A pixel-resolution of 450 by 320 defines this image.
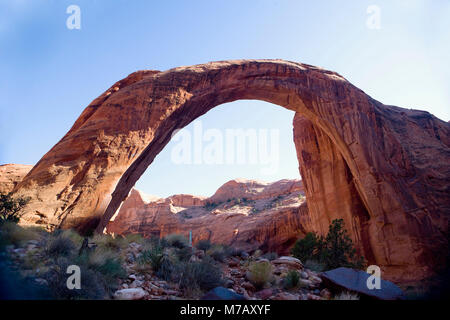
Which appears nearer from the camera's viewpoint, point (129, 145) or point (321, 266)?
point (321, 266)

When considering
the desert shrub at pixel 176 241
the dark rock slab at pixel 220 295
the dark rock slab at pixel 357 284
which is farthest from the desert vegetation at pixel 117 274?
the desert shrub at pixel 176 241

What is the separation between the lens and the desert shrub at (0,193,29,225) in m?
6.04

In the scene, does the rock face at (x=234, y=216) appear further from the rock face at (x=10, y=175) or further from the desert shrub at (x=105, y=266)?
the desert shrub at (x=105, y=266)

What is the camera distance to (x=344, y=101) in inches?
522

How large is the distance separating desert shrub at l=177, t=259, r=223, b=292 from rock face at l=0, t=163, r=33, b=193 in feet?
22.0

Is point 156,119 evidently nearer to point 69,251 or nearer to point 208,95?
point 208,95

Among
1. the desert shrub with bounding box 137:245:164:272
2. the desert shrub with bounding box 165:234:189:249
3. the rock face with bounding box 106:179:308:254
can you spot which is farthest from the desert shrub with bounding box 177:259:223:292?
the rock face with bounding box 106:179:308:254

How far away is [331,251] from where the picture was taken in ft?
30.2

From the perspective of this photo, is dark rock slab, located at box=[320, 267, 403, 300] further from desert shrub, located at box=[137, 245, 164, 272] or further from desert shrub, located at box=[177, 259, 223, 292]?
desert shrub, located at box=[137, 245, 164, 272]

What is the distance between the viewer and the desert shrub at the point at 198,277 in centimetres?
454

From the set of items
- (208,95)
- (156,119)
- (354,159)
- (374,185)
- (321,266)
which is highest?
(208,95)

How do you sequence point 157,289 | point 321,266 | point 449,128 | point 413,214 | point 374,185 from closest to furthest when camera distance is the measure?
point 157,289
point 321,266
point 413,214
point 374,185
point 449,128
